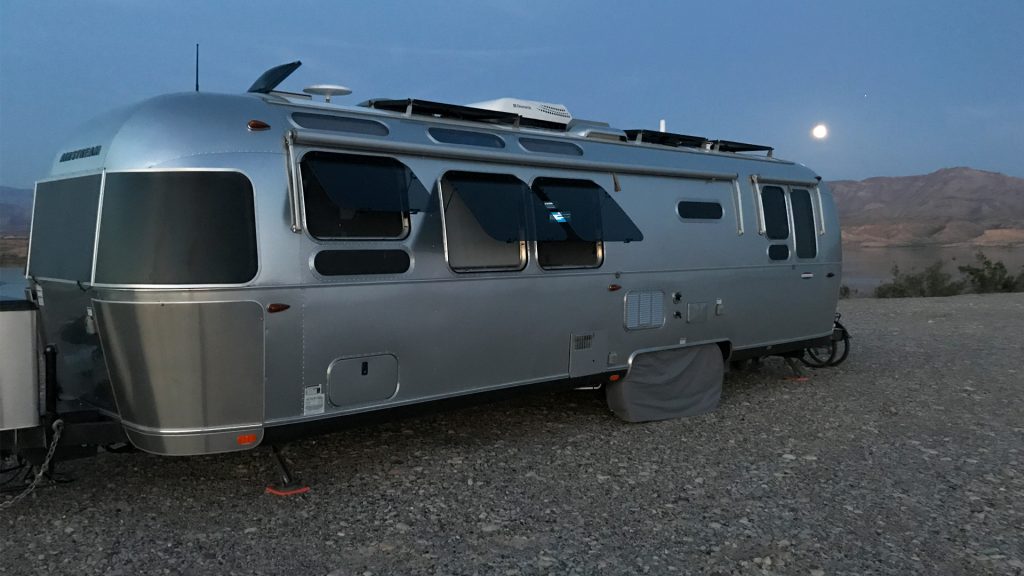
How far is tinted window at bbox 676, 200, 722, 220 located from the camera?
700cm

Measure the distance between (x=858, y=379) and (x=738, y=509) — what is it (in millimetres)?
4922

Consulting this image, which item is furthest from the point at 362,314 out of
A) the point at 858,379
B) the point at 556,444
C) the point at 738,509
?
the point at 858,379

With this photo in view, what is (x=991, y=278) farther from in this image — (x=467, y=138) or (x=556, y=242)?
(x=467, y=138)

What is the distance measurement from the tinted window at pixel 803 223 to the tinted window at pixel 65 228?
6606 mm

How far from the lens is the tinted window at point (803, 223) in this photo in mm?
8297

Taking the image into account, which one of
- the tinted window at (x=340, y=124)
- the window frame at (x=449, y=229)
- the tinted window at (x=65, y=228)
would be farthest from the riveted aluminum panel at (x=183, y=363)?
the window frame at (x=449, y=229)

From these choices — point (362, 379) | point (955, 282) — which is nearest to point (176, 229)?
point (362, 379)

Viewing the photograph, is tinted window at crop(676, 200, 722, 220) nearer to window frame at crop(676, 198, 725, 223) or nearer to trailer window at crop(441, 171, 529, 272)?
window frame at crop(676, 198, 725, 223)

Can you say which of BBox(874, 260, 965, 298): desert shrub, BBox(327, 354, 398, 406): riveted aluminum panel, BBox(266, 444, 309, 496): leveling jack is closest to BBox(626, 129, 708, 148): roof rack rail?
BBox(327, 354, 398, 406): riveted aluminum panel

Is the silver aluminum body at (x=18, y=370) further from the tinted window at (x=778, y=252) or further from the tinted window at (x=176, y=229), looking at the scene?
the tinted window at (x=778, y=252)

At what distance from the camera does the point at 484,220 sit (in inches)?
211

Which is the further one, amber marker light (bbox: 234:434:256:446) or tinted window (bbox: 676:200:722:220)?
tinted window (bbox: 676:200:722:220)

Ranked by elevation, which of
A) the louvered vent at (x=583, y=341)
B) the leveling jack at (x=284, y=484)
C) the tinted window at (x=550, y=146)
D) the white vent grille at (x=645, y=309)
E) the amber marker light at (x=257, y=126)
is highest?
the tinted window at (x=550, y=146)

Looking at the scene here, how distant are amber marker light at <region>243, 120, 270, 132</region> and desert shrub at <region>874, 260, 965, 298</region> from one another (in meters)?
22.2
